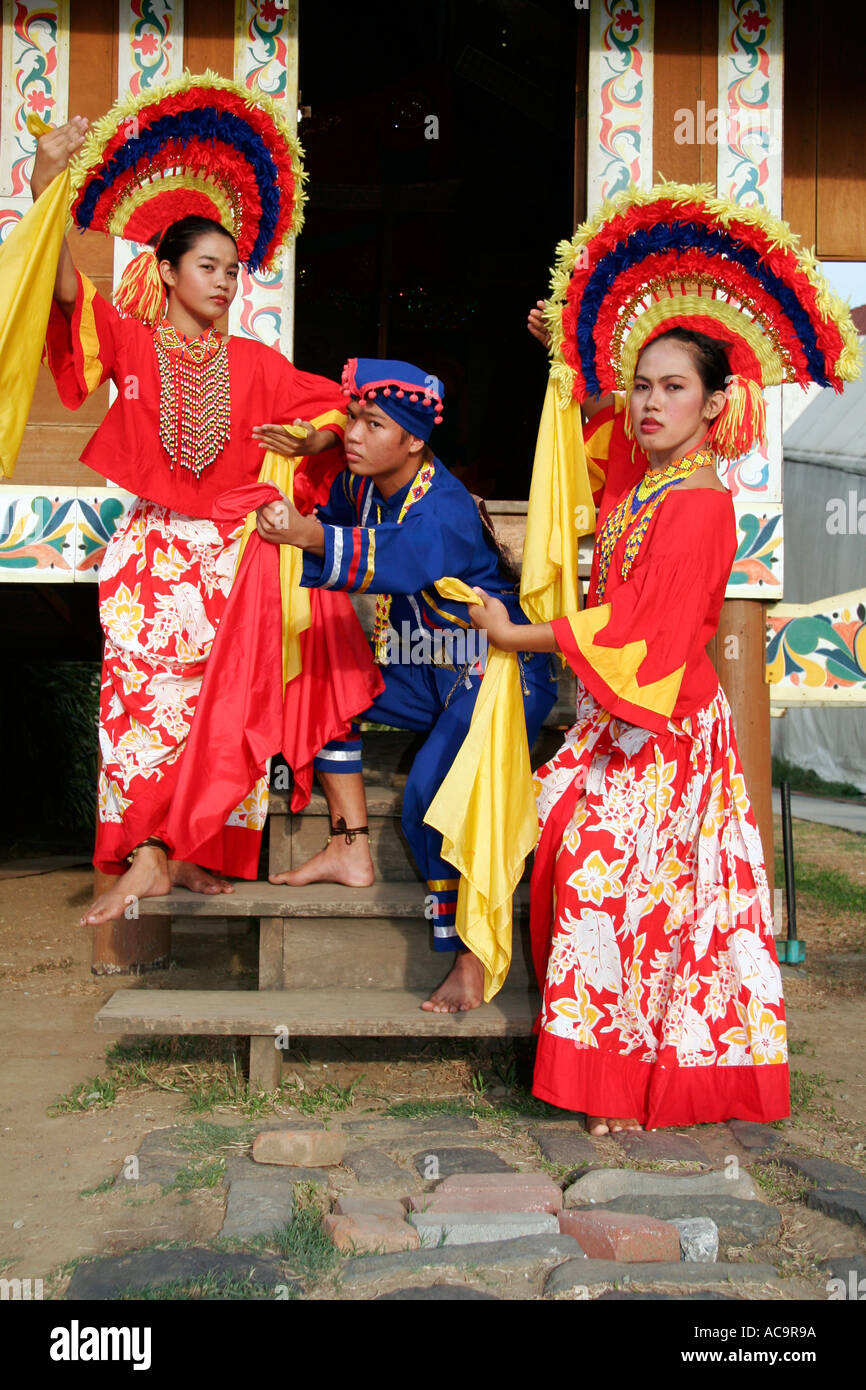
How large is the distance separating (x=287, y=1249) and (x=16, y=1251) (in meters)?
0.50

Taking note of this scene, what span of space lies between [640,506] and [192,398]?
131cm

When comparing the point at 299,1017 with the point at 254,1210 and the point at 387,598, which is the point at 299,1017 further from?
the point at 387,598

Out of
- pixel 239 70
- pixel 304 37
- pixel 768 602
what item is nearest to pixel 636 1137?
pixel 768 602

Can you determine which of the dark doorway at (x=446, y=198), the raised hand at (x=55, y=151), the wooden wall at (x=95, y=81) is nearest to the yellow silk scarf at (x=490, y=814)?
the raised hand at (x=55, y=151)

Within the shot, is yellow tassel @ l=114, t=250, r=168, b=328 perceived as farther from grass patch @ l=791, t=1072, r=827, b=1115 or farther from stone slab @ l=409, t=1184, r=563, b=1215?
grass patch @ l=791, t=1072, r=827, b=1115

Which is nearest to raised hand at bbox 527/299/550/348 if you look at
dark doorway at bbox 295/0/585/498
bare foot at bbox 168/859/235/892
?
bare foot at bbox 168/859/235/892

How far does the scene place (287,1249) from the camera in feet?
7.55

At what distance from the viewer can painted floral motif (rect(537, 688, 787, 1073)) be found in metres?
2.96

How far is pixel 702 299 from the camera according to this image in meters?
3.18

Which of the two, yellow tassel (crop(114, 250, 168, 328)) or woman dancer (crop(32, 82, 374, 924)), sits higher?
yellow tassel (crop(114, 250, 168, 328))

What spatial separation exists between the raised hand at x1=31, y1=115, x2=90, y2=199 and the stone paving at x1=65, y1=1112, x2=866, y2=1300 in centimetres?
230

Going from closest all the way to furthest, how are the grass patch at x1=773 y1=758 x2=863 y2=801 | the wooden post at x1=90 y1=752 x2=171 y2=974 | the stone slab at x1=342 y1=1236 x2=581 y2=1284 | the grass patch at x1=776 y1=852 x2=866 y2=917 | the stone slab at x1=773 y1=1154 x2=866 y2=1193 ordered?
the stone slab at x1=342 y1=1236 x2=581 y2=1284 → the stone slab at x1=773 y1=1154 x2=866 y2=1193 → the wooden post at x1=90 y1=752 x2=171 y2=974 → the grass patch at x1=776 y1=852 x2=866 y2=917 → the grass patch at x1=773 y1=758 x2=863 y2=801

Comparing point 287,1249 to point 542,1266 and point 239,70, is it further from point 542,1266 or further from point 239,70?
point 239,70

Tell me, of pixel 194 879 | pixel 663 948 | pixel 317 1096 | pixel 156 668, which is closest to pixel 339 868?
pixel 194 879
